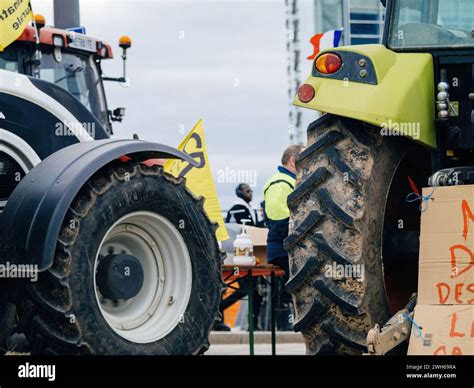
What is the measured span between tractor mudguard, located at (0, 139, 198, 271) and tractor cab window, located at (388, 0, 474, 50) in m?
1.96

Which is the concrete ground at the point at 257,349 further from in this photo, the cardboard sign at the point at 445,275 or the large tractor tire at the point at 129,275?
the cardboard sign at the point at 445,275

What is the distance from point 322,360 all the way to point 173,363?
24.2 inches

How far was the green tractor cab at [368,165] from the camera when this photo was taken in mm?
5957

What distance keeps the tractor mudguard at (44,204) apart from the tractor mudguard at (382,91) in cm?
157

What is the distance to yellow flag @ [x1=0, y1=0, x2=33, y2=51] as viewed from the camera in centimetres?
845

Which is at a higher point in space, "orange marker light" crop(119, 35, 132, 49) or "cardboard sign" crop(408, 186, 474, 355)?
"orange marker light" crop(119, 35, 132, 49)

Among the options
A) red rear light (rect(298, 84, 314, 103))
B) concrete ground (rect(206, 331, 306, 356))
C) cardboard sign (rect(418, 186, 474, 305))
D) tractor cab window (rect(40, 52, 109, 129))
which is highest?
red rear light (rect(298, 84, 314, 103))

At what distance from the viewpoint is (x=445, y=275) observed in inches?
227

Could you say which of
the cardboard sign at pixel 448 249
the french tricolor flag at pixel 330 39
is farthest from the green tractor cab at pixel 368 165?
the french tricolor flag at pixel 330 39

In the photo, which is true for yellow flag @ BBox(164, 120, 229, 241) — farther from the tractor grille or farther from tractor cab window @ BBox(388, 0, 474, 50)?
tractor cab window @ BBox(388, 0, 474, 50)

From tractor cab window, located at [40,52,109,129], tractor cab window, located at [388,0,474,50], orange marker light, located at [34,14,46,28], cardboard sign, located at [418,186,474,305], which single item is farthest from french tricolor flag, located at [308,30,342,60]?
cardboard sign, located at [418,186,474,305]

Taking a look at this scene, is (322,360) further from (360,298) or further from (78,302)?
(78,302)

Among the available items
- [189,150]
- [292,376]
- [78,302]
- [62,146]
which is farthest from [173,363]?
[189,150]

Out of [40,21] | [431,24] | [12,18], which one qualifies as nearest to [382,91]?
[431,24]
